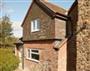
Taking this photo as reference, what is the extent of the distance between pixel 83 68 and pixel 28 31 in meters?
12.7

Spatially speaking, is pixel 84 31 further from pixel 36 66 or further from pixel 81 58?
pixel 36 66

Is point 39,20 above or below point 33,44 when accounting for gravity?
above

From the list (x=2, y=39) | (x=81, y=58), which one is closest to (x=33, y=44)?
(x=81, y=58)

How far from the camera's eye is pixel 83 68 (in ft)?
43.4

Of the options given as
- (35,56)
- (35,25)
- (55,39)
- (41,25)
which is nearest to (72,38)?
(55,39)

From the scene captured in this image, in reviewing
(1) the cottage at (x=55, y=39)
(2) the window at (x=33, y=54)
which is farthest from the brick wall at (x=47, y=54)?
(2) the window at (x=33, y=54)

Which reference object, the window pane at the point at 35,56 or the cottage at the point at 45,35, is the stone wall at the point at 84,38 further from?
the window pane at the point at 35,56

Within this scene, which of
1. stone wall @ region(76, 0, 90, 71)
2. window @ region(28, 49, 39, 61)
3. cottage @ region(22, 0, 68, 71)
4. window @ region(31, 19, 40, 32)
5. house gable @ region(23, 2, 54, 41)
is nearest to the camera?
stone wall @ region(76, 0, 90, 71)

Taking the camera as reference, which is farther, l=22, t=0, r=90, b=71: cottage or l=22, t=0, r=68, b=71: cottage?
l=22, t=0, r=68, b=71: cottage

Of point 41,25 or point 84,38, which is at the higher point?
point 41,25

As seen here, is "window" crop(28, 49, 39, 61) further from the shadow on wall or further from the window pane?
the shadow on wall

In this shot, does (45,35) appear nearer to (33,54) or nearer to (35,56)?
(35,56)

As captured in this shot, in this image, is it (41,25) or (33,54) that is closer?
(41,25)

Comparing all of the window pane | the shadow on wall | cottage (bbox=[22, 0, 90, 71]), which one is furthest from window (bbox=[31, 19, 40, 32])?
the shadow on wall
